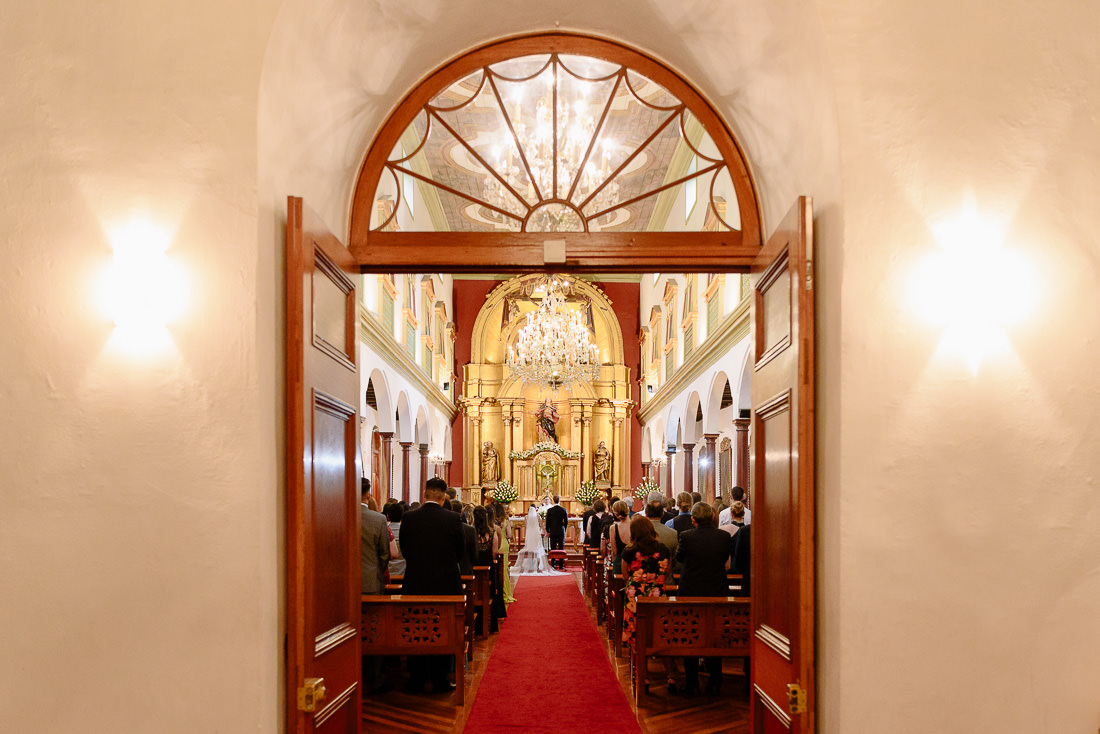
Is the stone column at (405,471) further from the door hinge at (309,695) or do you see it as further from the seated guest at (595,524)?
the door hinge at (309,695)

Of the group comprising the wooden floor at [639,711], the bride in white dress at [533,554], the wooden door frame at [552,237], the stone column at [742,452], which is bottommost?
the bride in white dress at [533,554]

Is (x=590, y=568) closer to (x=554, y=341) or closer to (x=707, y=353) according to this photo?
(x=707, y=353)

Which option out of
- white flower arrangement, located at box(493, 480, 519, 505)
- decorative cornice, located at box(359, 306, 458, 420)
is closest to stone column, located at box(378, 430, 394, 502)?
decorative cornice, located at box(359, 306, 458, 420)

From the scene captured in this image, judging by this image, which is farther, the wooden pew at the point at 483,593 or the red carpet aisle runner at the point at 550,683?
the wooden pew at the point at 483,593

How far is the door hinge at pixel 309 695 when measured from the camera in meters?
3.86

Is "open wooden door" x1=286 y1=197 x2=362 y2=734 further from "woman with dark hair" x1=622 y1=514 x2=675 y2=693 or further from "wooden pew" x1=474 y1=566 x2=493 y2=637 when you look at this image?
"wooden pew" x1=474 y1=566 x2=493 y2=637

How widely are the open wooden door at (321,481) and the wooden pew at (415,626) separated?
8.55ft
